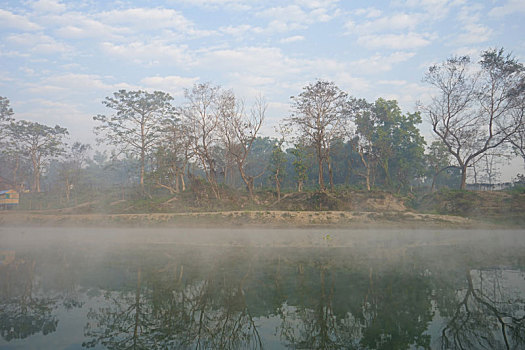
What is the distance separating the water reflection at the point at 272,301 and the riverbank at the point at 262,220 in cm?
1120

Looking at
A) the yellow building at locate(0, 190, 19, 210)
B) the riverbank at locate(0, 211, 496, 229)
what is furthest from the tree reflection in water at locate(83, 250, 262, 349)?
the yellow building at locate(0, 190, 19, 210)

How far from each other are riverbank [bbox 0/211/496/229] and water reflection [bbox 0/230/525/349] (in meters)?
11.2

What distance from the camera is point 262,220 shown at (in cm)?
2666

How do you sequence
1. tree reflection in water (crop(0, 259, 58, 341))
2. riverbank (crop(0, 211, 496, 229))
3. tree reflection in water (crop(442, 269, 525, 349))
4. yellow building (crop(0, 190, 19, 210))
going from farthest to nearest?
yellow building (crop(0, 190, 19, 210)), riverbank (crop(0, 211, 496, 229)), tree reflection in water (crop(0, 259, 58, 341)), tree reflection in water (crop(442, 269, 525, 349))

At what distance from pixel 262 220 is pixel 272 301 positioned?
1836 cm

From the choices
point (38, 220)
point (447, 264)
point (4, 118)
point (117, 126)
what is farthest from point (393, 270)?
point (4, 118)

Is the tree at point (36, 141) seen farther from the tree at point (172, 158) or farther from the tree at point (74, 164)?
the tree at point (172, 158)

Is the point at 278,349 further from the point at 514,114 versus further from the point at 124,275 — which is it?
the point at 514,114

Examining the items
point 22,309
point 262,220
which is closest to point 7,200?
point 262,220

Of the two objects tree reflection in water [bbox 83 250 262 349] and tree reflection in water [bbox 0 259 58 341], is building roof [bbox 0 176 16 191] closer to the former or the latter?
tree reflection in water [bbox 0 259 58 341]


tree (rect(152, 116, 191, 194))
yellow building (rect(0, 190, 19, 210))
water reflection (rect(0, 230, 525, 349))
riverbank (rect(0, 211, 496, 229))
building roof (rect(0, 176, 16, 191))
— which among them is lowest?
water reflection (rect(0, 230, 525, 349))

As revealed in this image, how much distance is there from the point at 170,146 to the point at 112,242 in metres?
20.1

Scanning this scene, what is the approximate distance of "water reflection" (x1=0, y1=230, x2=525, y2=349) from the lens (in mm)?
6164

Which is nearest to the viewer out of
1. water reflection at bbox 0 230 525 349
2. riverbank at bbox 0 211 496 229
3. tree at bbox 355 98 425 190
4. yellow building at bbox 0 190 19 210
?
water reflection at bbox 0 230 525 349
